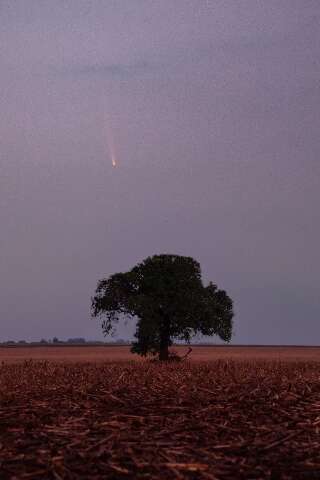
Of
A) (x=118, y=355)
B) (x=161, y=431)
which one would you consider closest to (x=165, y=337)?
(x=161, y=431)

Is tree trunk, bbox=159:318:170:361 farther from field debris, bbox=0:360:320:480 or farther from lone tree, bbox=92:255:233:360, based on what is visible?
field debris, bbox=0:360:320:480

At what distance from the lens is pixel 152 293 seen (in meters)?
39.2

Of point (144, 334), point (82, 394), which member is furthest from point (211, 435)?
point (144, 334)

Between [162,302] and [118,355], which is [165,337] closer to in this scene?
[162,302]

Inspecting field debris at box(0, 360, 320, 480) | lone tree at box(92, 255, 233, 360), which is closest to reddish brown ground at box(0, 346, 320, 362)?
lone tree at box(92, 255, 233, 360)

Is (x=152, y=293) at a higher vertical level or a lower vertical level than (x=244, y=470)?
higher

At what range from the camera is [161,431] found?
9.28 meters

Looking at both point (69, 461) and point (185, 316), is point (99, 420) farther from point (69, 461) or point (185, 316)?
point (185, 316)

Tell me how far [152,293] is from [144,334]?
2400 millimetres

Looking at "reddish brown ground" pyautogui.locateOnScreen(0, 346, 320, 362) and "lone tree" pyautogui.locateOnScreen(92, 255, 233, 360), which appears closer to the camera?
"lone tree" pyautogui.locateOnScreen(92, 255, 233, 360)

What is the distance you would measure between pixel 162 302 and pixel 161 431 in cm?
2967

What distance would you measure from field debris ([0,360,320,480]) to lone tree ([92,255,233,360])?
80.2ft

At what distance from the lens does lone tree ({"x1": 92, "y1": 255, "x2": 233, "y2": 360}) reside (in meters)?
38.8

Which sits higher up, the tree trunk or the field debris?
the tree trunk
